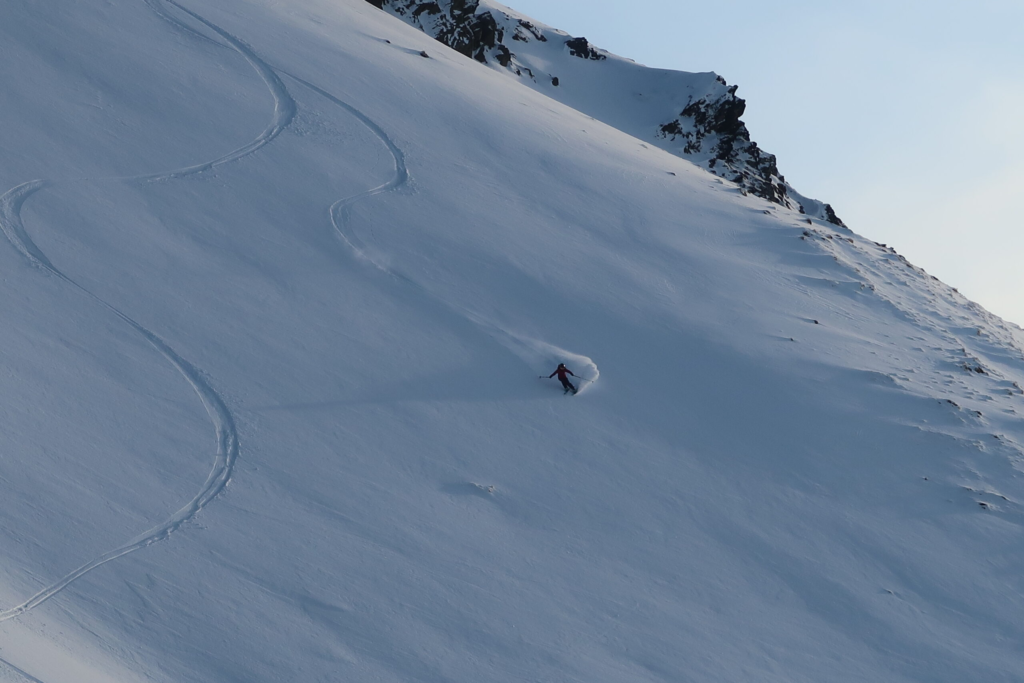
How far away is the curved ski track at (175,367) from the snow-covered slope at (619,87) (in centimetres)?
1916

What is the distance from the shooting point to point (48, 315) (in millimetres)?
11828

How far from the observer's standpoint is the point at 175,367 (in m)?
11.6

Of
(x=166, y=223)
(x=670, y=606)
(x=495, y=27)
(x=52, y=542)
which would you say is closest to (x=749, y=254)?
(x=670, y=606)

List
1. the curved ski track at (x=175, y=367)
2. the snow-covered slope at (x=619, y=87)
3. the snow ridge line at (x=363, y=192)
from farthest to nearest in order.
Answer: the snow-covered slope at (x=619, y=87), the snow ridge line at (x=363, y=192), the curved ski track at (x=175, y=367)

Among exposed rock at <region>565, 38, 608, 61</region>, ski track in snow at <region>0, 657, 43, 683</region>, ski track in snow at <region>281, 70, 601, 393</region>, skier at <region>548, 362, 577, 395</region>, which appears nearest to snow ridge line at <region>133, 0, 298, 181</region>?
ski track in snow at <region>281, 70, 601, 393</region>

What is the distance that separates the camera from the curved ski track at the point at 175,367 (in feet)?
28.4

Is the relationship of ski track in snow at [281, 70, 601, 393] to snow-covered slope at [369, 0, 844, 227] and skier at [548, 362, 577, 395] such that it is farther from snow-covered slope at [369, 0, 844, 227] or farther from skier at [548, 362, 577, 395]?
snow-covered slope at [369, 0, 844, 227]

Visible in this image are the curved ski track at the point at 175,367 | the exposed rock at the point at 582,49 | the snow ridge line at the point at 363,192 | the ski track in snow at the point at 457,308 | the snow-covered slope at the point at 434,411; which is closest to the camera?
the curved ski track at the point at 175,367

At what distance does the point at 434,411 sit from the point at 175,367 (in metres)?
3.52

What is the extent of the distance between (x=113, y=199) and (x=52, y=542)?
7.67 metres

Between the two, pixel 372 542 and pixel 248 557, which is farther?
pixel 372 542

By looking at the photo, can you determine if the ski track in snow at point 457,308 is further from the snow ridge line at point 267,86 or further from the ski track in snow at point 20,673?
the ski track in snow at point 20,673

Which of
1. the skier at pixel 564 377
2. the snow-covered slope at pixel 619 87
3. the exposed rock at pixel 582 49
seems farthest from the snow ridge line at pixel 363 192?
the exposed rock at pixel 582 49

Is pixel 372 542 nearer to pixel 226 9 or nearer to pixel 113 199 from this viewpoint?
pixel 113 199
